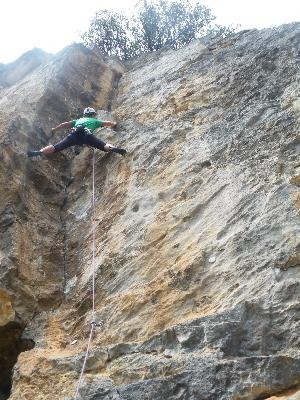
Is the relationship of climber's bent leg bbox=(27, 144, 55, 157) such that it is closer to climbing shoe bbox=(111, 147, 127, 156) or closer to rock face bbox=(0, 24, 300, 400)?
rock face bbox=(0, 24, 300, 400)

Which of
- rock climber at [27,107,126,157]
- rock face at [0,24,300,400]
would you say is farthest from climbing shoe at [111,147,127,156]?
rock face at [0,24,300,400]

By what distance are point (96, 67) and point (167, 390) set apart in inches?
438

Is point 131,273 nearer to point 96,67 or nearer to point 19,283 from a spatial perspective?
point 19,283

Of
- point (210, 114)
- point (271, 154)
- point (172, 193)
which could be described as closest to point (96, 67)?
point (210, 114)

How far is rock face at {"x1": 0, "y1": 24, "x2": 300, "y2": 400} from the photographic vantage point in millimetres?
5355

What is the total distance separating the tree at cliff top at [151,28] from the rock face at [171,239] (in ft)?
34.8

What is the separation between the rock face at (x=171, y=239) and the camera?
17.6ft

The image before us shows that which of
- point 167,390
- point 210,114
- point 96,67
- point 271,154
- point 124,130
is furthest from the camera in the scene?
point 96,67

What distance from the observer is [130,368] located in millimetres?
5727

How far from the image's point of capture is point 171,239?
24.0 ft

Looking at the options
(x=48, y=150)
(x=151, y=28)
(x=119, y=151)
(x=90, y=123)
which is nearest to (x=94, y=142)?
(x=119, y=151)

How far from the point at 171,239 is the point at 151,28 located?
1712 cm

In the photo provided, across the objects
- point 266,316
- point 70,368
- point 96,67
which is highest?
point 96,67

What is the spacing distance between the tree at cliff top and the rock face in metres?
10.6
